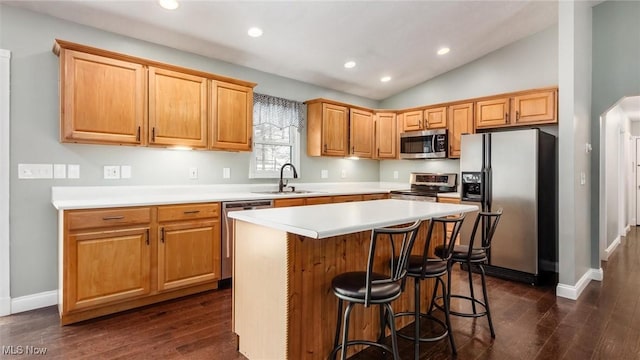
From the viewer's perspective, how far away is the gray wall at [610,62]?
140 inches

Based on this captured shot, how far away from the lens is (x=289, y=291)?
1.72 meters

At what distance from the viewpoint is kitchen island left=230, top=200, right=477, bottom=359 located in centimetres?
172

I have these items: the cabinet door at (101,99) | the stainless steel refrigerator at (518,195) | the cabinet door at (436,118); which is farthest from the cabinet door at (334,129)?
the cabinet door at (101,99)

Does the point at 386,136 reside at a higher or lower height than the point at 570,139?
higher

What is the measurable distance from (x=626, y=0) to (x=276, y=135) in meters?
4.32

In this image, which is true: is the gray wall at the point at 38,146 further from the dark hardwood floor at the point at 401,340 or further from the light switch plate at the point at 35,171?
the dark hardwood floor at the point at 401,340

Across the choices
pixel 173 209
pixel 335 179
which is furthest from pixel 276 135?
pixel 173 209

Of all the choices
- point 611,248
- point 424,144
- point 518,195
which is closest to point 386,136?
point 424,144

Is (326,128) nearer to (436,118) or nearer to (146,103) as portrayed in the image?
(436,118)

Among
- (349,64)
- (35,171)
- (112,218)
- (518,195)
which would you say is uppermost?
(349,64)

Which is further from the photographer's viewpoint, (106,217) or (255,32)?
(255,32)

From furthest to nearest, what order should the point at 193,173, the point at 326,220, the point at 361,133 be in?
the point at 361,133
the point at 193,173
the point at 326,220

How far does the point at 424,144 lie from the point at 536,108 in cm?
152

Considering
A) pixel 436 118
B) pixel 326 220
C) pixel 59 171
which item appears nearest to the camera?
pixel 326 220
